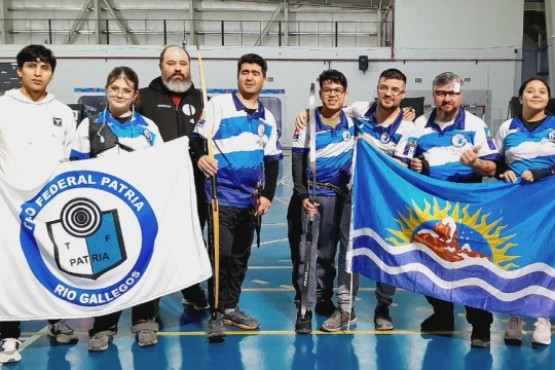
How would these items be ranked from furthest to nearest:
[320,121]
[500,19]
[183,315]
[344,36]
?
[344,36]
[500,19]
[183,315]
[320,121]

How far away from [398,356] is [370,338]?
0.31m

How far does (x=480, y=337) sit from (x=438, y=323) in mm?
365

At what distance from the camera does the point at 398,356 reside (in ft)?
10.2

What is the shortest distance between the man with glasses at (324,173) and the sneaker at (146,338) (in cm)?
95

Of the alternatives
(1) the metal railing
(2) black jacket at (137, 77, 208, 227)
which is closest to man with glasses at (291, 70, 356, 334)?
(2) black jacket at (137, 77, 208, 227)

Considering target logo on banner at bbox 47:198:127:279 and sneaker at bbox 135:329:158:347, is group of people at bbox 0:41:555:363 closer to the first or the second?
sneaker at bbox 135:329:158:347

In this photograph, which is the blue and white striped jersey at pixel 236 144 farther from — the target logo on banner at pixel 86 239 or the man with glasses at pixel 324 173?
the target logo on banner at pixel 86 239

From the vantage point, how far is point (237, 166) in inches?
130

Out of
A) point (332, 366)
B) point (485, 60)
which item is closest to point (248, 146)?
point (332, 366)

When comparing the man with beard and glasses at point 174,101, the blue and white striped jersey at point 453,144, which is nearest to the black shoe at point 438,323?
the blue and white striped jersey at point 453,144

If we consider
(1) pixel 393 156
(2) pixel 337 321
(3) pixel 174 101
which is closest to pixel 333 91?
(1) pixel 393 156

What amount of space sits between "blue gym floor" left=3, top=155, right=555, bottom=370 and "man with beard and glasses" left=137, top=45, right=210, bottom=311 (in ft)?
3.01

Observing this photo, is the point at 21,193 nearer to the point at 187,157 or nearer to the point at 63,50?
the point at 187,157

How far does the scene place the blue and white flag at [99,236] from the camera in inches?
120
